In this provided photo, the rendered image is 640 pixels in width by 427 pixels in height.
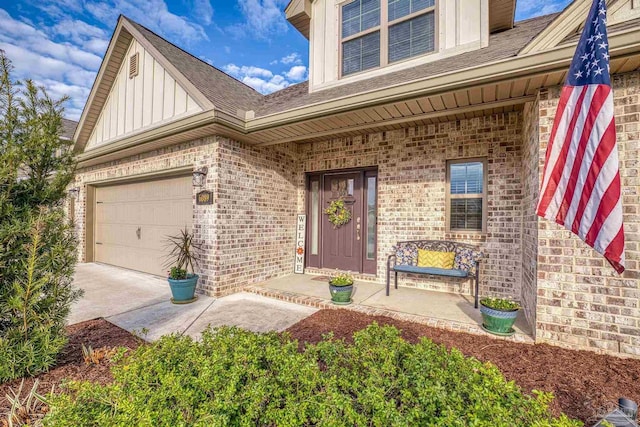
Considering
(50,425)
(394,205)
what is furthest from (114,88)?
(50,425)

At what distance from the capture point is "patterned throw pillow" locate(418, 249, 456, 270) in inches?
182

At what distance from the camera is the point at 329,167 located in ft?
20.0

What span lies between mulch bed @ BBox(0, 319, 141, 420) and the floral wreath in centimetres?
395

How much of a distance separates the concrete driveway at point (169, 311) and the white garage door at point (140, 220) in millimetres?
1071

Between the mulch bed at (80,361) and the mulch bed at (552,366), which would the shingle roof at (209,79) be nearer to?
the mulch bed at (80,361)

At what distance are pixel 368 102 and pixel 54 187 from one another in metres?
3.46

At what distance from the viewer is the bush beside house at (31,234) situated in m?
2.23

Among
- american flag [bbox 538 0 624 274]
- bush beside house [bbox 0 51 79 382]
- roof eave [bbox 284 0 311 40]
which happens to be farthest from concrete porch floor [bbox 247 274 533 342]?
roof eave [bbox 284 0 311 40]

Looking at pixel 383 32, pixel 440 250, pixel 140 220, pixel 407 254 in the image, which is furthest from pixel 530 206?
pixel 140 220

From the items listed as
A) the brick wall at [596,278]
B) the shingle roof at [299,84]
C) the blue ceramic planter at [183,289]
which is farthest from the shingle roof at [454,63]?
the blue ceramic planter at [183,289]

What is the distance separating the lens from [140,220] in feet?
21.9

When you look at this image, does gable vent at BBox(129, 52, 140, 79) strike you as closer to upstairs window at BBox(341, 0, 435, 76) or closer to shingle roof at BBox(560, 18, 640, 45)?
upstairs window at BBox(341, 0, 435, 76)

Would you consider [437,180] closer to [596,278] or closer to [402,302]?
[402,302]

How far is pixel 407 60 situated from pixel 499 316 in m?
4.07
